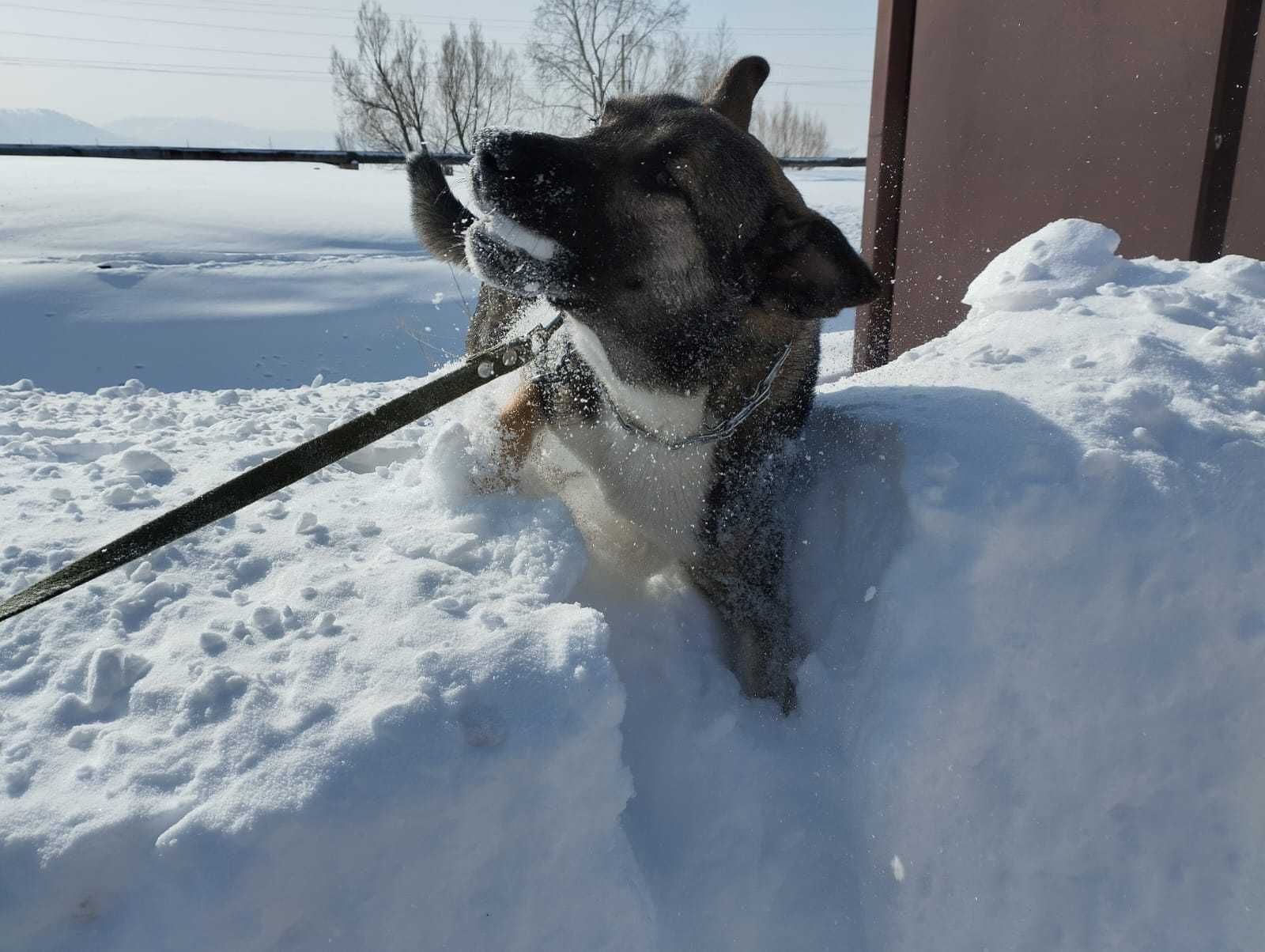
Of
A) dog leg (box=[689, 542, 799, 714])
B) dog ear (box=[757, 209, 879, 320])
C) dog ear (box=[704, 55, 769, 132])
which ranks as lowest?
dog leg (box=[689, 542, 799, 714])

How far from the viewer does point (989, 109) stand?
189 inches

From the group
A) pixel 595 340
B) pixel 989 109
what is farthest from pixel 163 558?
pixel 989 109

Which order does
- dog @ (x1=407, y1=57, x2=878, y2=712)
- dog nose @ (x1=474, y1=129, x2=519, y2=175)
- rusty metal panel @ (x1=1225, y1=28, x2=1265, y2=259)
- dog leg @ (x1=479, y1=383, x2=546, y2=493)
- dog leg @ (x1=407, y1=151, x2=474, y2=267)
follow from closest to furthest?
dog nose @ (x1=474, y1=129, x2=519, y2=175), dog @ (x1=407, y1=57, x2=878, y2=712), dog leg @ (x1=479, y1=383, x2=546, y2=493), dog leg @ (x1=407, y1=151, x2=474, y2=267), rusty metal panel @ (x1=1225, y1=28, x2=1265, y2=259)

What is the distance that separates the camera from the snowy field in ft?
4.82

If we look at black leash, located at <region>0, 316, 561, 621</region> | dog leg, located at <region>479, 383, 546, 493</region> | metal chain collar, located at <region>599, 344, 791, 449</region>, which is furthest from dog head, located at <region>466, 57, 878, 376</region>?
dog leg, located at <region>479, 383, 546, 493</region>

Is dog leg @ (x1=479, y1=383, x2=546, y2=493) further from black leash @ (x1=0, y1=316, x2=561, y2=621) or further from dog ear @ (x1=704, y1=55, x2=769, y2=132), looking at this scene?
dog ear @ (x1=704, y1=55, x2=769, y2=132)

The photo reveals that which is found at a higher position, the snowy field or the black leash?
the black leash

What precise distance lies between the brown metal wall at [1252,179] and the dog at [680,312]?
216cm

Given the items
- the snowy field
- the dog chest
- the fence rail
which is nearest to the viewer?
the snowy field

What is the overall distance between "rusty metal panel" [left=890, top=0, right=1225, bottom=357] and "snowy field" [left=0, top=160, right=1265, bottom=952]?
4.05ft

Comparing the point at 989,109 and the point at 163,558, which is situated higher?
the point at 989,109

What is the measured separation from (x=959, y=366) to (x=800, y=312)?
717mm

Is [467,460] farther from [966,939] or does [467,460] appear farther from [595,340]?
[966,939]

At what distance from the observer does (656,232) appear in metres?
2.29
